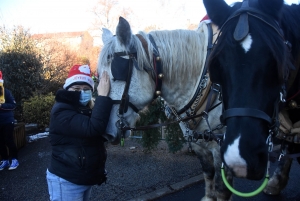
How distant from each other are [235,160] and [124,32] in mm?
1274

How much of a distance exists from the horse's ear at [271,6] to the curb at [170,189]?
300cm

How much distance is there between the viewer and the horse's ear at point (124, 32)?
1.84 meters

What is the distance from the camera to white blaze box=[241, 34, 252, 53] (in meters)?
1.18

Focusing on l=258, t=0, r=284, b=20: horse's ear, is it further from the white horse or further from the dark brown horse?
the white horse

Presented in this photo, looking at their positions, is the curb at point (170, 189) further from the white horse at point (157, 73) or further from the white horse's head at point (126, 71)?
the white horse's head at point (126, 71)

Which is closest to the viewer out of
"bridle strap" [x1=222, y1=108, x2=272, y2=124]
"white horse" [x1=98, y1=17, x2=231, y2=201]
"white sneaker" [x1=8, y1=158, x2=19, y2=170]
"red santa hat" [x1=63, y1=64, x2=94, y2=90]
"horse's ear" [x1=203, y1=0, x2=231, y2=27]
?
"bridle strap" [x1=222, y1=108, x2=272, y2=124]

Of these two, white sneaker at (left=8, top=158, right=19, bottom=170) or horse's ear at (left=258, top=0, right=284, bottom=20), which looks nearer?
horse's ear at (left=258, top=0, right=284, bottom=20)

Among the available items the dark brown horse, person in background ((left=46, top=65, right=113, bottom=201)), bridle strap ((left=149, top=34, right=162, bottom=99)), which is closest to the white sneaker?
person in background ((left=46, top=65, right=113, bottom=201))

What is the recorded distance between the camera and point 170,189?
12.3 ft

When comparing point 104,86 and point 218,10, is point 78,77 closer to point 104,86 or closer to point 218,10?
point 104,86

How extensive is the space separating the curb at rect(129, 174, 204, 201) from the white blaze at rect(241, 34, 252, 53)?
291cm

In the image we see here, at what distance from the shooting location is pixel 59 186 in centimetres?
212

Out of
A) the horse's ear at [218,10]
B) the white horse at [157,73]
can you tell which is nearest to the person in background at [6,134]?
the white horse at [157,73]

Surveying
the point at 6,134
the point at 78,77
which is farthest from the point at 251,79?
the point at 6,134
